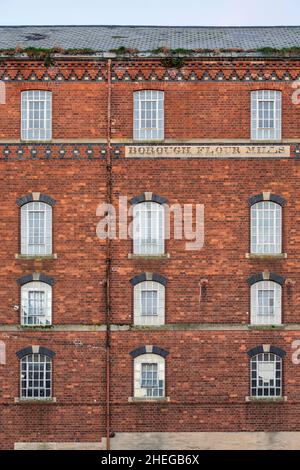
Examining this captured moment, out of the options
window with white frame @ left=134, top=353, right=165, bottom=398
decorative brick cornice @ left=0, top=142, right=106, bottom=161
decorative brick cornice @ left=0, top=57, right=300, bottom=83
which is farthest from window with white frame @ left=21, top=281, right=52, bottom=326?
decorative brick cornice @ left=0, top=57, right=300, bottom=83

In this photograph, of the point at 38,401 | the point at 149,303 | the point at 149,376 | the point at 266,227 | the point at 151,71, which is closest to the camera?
the point at 38,401

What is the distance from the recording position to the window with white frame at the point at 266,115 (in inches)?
1305

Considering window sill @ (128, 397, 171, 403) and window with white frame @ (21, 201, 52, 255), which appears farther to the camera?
window with white frame @ (21, 201, 52, 255)

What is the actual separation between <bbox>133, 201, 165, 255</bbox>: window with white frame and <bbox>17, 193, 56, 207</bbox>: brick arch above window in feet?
9.86

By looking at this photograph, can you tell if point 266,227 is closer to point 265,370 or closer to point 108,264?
point 265,370

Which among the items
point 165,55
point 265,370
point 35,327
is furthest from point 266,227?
point 35,327

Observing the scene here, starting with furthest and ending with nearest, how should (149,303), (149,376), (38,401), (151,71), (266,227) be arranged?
1. (151,71)
2. (266,227)
3. (149,303)
4. (149,376)
5. (38,401)

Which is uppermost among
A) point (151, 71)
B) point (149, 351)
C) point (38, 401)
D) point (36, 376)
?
point (151, 71)

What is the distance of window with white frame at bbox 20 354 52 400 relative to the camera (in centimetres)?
3262

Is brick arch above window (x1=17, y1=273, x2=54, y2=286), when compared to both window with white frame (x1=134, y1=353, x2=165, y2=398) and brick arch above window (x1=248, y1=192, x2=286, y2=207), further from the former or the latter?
brick arch above window (x1=248, y1=192, x2=286, y2=207)

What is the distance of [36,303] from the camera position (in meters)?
32.9

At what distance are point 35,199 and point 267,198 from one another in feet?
27.1

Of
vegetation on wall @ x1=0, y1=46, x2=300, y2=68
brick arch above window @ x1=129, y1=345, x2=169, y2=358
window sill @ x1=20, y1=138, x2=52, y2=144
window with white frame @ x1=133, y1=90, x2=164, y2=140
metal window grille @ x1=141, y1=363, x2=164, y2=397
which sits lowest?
metal window grille @ x1=141, y1=363, x2=164, y2=397

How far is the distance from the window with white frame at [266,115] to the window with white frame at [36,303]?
932 cm
